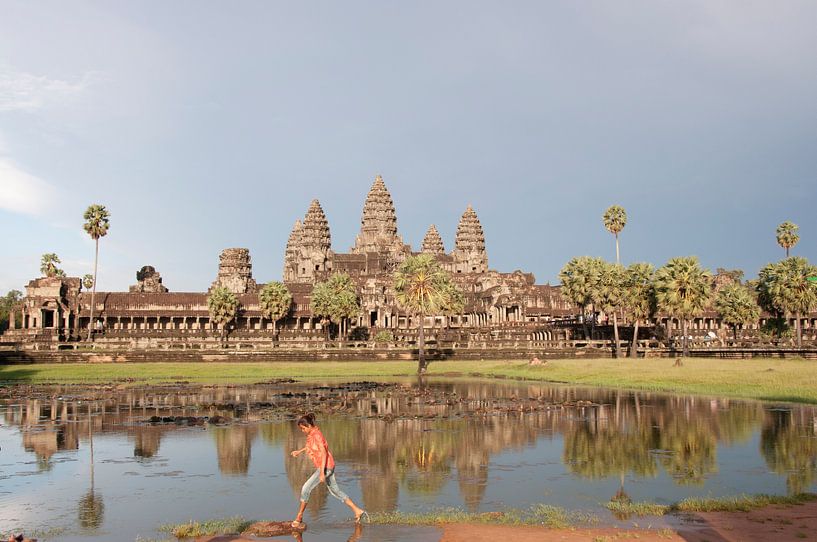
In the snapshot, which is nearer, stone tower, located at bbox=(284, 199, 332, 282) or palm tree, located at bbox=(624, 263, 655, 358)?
palm tree, located at bbox=(624, 263, 655, 358)

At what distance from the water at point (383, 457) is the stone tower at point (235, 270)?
100170mm

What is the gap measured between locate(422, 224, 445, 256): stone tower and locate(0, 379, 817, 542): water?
147365mm

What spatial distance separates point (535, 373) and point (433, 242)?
13141cm

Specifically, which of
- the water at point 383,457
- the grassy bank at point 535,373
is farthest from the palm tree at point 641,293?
the water at point 383,457

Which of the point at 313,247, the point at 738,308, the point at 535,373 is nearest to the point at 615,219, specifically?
the point at 738,308

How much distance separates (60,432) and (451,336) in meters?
69.4

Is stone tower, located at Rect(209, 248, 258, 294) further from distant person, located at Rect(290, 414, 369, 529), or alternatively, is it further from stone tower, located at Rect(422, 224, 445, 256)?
distant person, located at Rect(290, 414, 369, 529)

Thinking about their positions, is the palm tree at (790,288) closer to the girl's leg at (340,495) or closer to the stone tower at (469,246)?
the girl's leg at (340,495)

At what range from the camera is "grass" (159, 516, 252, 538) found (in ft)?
46.4

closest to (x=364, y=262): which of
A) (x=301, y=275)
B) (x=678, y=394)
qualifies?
(x=301, y=275)

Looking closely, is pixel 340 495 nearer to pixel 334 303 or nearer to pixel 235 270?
pixel 334 303

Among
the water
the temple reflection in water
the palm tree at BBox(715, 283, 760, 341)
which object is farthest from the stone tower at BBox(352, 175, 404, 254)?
the water

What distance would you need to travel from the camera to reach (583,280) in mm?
78938

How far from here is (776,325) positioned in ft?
295
